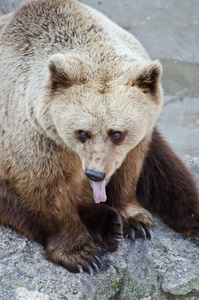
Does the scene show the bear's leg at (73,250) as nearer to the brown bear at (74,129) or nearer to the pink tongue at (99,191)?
the brown bear at (74,129)

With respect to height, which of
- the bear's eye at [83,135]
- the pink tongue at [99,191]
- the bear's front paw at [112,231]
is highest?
the bear's eye at [83,135]

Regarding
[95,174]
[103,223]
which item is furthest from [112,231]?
[95,174]

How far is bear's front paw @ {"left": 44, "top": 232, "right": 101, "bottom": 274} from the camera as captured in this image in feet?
14.7

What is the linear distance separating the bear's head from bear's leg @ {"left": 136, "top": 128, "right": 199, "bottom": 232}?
1.14 m

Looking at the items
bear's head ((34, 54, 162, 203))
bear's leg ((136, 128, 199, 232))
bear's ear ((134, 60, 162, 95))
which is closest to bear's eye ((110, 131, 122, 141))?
bear's head ((34, 54, 162, 203))

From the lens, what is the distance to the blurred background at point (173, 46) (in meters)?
8.46

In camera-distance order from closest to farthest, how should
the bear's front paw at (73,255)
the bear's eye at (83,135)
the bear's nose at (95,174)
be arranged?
the bear's nose at (95,174) → the bear's eye at (83,135) → the bear's front paw at (73,255)

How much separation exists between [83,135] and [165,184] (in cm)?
156

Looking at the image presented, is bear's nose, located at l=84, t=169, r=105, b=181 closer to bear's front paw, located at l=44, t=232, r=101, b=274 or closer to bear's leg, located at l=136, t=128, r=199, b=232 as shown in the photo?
bear's front paw, located at l=44, t=232, r=101, b=274

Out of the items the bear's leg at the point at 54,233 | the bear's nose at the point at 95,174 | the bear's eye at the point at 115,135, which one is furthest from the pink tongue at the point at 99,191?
the bear's leg at the point at 54,233

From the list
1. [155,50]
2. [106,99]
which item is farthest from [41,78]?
[155,50]

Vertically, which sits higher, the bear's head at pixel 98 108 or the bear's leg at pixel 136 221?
the bear's head at pixel 98 108

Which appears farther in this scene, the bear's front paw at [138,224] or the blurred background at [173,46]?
the blurred background at [173,46]

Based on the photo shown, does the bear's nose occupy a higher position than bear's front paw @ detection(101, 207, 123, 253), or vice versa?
the bear's nose
